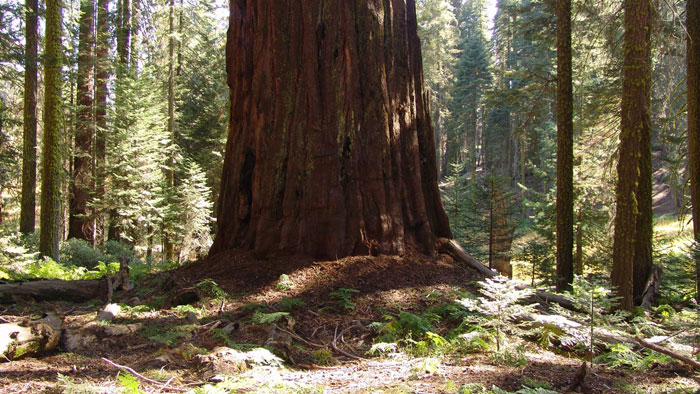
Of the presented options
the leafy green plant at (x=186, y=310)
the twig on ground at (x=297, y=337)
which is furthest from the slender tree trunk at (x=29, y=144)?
the twig on ground at (x=297, y=337)

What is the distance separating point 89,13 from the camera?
1723 cm

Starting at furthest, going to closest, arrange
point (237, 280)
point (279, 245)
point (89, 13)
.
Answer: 1. point (89, 13)
2. point (279, 245)
3. point (237, 280)

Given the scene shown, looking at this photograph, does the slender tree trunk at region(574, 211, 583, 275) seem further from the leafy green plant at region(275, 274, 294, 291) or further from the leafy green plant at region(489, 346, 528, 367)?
the leafy green plant at region(489, 346, 528, 367)

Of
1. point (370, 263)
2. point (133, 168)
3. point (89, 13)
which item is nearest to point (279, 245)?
point (370, 263)

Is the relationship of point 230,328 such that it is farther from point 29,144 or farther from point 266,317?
point 29,144

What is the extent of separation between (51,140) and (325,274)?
9.19 meters

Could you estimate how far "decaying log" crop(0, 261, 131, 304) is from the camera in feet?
19.1

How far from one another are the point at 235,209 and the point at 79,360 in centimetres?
377

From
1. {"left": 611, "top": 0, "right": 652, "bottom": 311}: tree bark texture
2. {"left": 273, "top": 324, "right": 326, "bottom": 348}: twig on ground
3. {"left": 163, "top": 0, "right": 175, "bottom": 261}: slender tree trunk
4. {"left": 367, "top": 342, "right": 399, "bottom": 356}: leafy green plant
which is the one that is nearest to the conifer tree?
{"left": 163, "top": 0, "right": 175, "bottom": 261}: slender tree trunk

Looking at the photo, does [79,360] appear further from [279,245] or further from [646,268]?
[646,268]

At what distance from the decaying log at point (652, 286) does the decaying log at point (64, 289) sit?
31.7ft

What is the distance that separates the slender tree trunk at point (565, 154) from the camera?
10.7 m

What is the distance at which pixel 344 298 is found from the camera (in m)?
5.53

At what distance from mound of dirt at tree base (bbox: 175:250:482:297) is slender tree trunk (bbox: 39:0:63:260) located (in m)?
6.71
